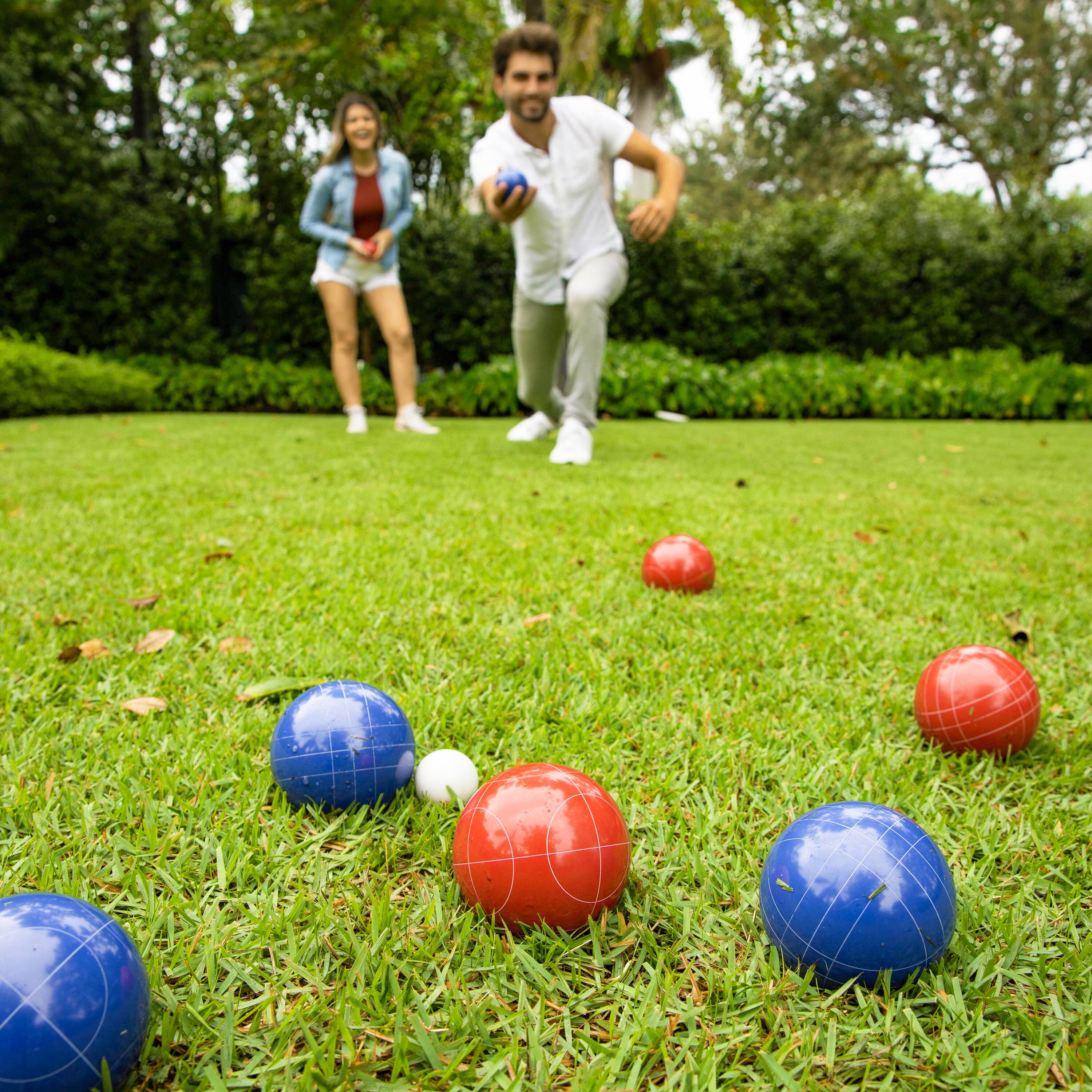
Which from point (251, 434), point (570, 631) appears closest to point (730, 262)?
point (251, 434)

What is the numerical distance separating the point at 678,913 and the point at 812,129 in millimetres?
31694

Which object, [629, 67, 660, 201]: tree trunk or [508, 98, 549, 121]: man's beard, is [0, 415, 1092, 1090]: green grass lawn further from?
[629, 67, 660, 201]: tree trunk

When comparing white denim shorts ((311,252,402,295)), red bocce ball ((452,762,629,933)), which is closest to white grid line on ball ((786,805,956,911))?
red bocce ball ((452,762,629,933))

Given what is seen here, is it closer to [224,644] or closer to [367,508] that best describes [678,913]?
[224,644]

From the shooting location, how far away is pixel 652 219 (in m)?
5.10

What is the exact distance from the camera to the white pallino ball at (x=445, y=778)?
1.55 m

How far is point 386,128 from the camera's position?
1408cm

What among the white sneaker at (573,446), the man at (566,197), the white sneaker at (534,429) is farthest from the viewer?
the white sneaker at (534,429)

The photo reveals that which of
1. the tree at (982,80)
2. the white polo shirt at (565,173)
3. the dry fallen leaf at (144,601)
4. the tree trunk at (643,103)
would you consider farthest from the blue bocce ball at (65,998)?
the tree at (982,80)

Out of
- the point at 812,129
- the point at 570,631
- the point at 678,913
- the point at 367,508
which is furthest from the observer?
the point at 812,129

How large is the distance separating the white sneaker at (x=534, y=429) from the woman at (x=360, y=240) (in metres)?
1.16

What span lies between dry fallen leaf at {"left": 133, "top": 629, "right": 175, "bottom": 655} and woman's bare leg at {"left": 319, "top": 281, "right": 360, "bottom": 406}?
233 inches

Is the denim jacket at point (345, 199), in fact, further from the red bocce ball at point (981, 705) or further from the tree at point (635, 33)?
the red bocce ball at point (981, 705)

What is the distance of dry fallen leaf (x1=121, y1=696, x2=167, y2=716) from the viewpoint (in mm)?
1871
